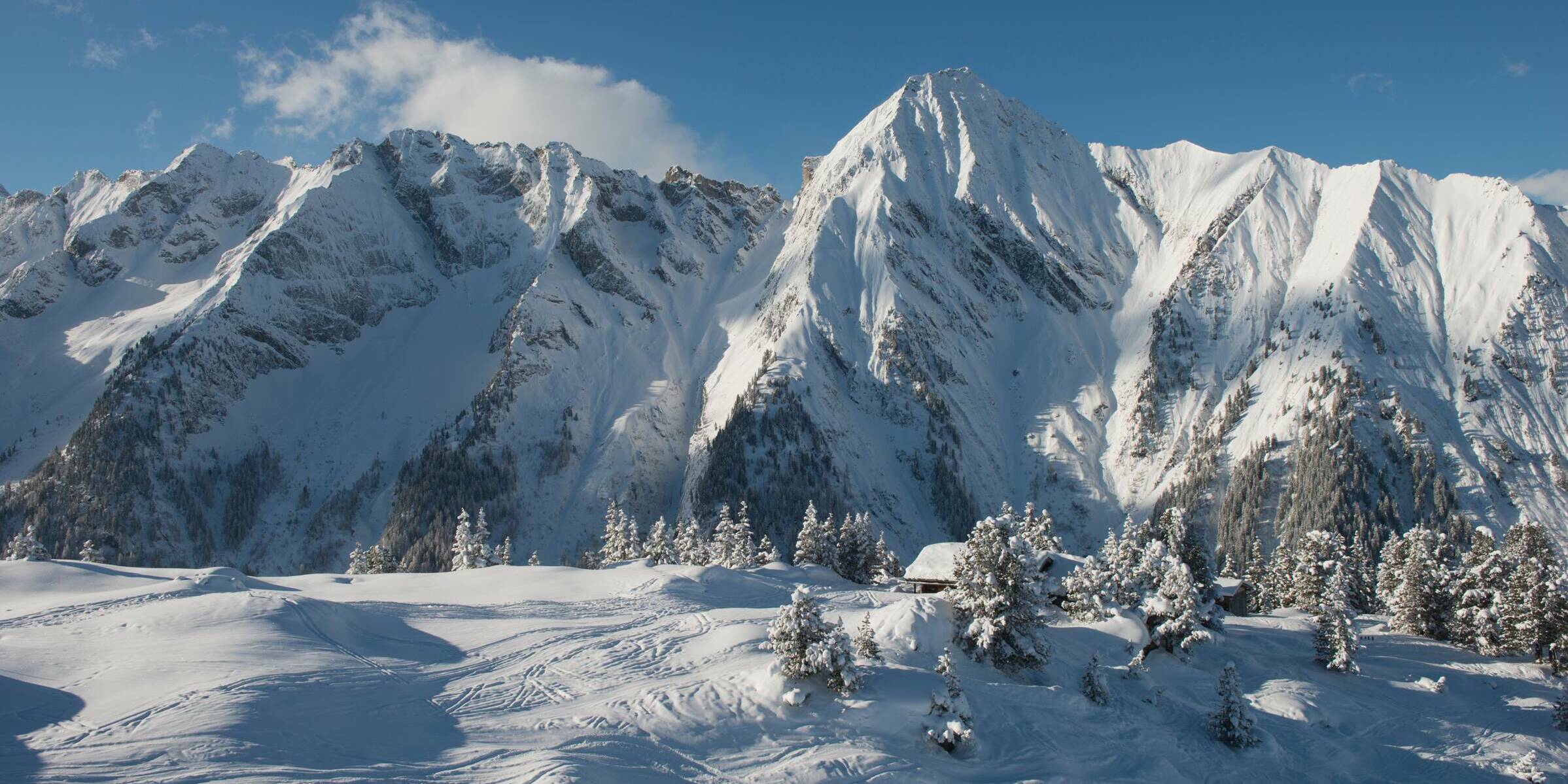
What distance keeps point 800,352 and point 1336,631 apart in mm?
95318

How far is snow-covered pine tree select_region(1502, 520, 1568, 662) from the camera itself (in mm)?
47906

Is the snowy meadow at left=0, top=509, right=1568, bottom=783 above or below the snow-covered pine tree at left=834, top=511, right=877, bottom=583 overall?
below

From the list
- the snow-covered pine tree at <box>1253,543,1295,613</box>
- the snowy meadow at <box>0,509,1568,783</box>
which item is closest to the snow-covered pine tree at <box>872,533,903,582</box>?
the snowy meadow at <box>0,509,1568,783</box>

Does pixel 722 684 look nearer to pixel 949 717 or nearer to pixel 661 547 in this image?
pixel 949 717

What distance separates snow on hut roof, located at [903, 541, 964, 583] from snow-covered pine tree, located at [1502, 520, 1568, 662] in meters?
32.1

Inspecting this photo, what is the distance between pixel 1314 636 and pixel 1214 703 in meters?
14.1

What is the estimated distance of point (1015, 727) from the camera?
2952 cm

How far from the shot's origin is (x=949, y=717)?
87.1 ft

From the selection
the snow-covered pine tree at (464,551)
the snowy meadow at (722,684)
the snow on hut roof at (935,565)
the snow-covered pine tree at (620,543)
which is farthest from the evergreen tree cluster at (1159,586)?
the snow-covered pine tree at (464,551)

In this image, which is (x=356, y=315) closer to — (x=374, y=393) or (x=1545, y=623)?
(x=374, y=393)

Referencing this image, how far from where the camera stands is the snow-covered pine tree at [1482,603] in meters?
52.3

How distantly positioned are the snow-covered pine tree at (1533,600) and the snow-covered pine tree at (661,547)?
57662 mm

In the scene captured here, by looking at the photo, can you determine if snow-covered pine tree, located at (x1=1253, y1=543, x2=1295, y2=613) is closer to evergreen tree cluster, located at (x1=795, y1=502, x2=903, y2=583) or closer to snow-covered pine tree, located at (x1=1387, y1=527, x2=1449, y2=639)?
snow-covered pine tree, located at (x1=1387, y1=527, x2=1449, y2=639)

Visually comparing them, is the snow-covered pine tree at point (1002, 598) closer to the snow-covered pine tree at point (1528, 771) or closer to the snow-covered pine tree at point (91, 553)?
the snow-covered pine tree at point (1528, 771)
